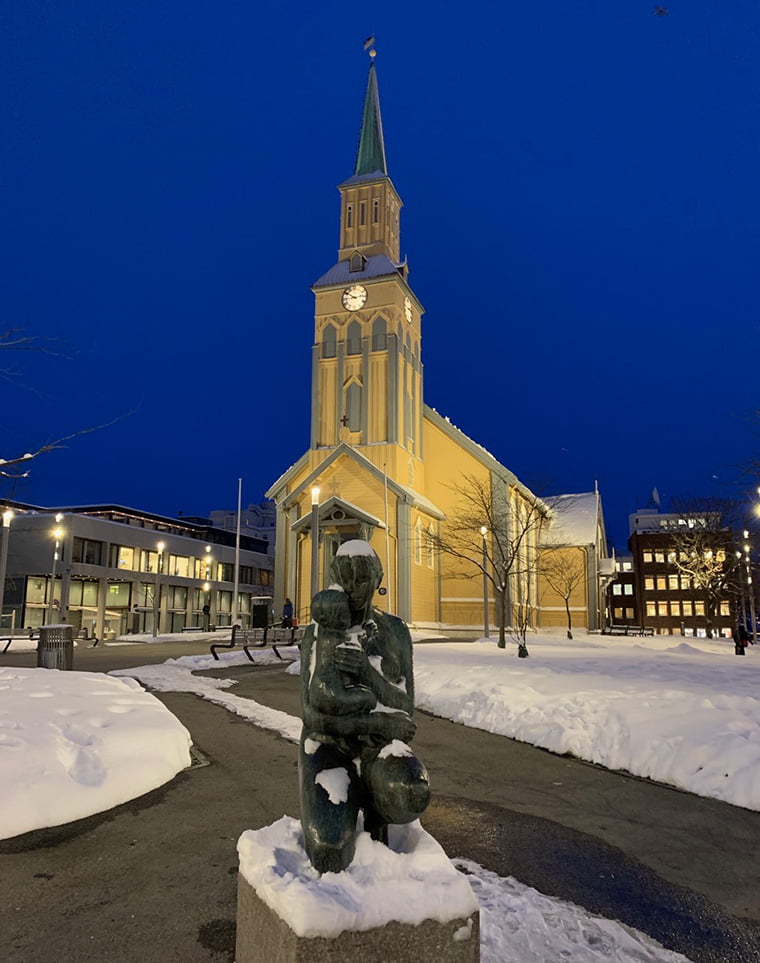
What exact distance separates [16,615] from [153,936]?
5736cm

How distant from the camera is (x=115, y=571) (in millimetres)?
58250

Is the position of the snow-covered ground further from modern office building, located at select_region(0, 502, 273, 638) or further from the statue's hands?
modern office building, located at select_region(0, 502, 273, 638)

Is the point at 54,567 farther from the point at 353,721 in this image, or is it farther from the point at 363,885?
the point at 363,885

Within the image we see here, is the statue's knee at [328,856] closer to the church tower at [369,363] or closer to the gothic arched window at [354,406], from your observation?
the church tower at [369,363]

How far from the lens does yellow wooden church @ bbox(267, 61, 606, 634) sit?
37.6 metres

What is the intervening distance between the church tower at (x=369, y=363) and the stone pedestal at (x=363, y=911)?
121 feet

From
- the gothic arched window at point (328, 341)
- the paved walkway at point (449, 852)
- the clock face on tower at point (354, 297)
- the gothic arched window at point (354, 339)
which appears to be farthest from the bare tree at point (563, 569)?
the paved walkway at point (449, 852)

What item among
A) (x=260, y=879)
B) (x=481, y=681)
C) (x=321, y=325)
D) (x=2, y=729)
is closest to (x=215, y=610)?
(x=321, y=325)

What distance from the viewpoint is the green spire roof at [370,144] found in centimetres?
5162

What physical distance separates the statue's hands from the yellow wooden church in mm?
31620

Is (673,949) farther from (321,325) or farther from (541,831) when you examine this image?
(321,325)

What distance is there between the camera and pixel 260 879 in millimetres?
3193

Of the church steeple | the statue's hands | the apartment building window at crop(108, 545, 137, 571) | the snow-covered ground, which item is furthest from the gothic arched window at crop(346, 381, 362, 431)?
the statue's hands

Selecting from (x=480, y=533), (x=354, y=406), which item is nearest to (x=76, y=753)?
(x=480, y=533)
